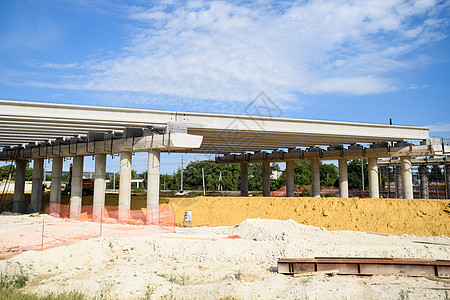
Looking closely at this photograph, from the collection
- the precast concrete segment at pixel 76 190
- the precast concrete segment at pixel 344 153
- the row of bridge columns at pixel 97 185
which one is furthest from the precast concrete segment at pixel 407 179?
the precast concrete segment at pixel 76 190

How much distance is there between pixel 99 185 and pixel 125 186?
12.3 ft

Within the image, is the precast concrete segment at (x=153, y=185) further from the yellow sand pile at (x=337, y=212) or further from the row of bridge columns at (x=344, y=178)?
the row of bridge columns at (x=344, y=178)

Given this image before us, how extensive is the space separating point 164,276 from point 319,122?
2095cm

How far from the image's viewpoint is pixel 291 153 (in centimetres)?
4166

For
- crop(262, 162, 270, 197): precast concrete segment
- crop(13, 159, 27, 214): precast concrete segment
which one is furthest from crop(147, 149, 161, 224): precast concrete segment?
crop(262, 162, 270, 197): precast concrete segment

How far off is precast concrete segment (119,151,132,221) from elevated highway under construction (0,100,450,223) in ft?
0.24

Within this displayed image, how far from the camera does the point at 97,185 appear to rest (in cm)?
2898

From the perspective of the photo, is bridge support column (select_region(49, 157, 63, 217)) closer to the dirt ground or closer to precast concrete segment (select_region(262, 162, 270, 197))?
the dirt ground

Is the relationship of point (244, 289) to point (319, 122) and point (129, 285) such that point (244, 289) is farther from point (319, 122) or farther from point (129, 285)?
point (319, 122)

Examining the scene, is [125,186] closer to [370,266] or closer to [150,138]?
[150,138]

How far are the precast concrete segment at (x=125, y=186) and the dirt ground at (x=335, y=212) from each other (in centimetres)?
420

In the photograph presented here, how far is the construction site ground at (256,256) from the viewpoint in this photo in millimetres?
10562

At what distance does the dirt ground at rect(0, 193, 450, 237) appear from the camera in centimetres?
2145

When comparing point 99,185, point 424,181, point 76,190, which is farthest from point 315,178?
point 76,190
